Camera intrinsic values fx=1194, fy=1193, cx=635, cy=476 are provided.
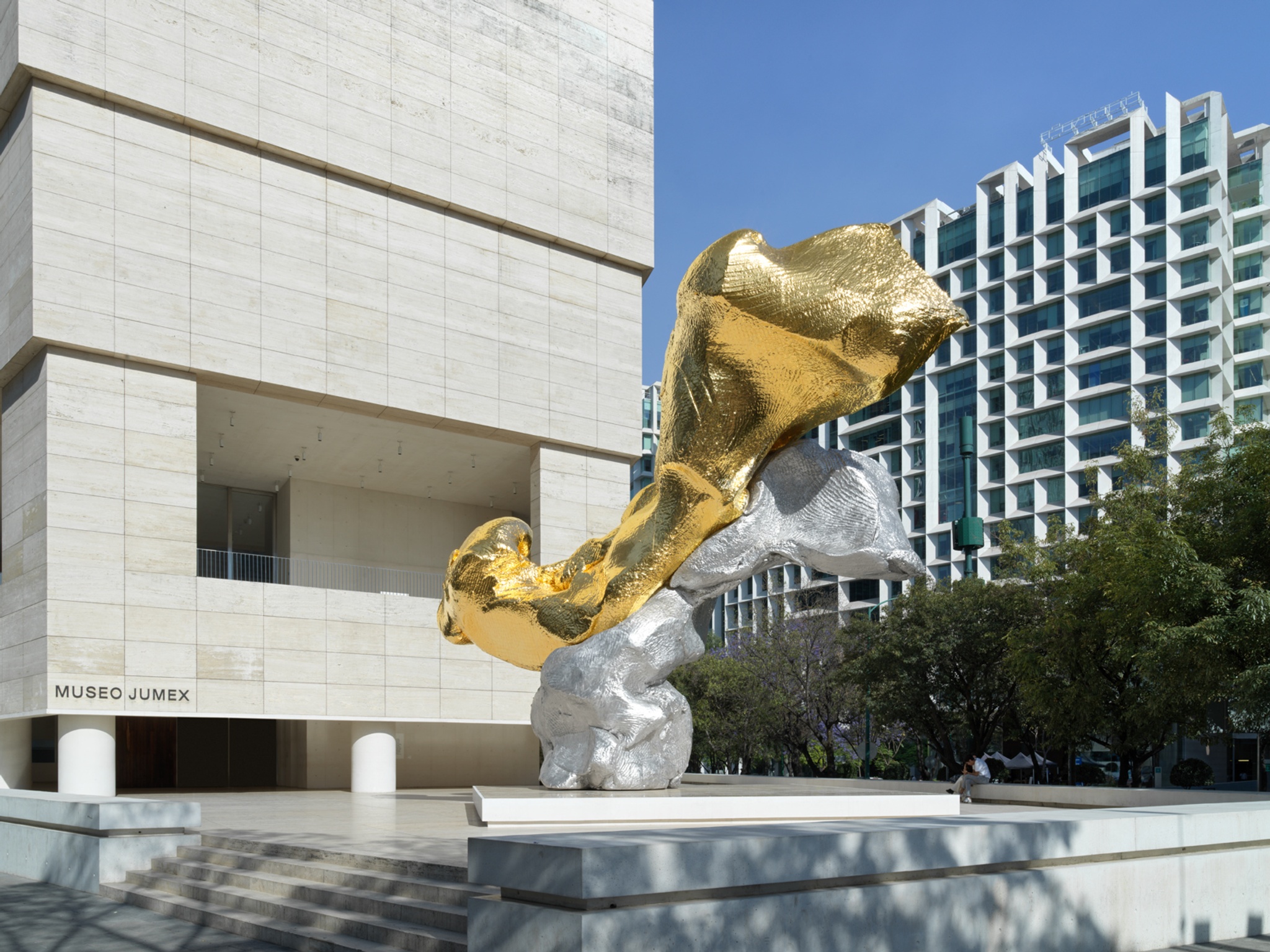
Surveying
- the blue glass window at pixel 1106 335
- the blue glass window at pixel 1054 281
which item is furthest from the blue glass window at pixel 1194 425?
the blue glass window at pixel 1054 281

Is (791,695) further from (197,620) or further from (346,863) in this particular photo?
(346,863)

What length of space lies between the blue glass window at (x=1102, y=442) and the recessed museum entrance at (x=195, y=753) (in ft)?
140

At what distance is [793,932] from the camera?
6145mm

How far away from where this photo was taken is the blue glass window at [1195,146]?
5750 centimetres

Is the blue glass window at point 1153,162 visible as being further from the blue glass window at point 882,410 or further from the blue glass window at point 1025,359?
the blue glass window at point 882,410

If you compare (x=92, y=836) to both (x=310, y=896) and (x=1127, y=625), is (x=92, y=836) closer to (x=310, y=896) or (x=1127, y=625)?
(x=310, y=896)

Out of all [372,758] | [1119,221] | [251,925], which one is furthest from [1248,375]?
[251,925]

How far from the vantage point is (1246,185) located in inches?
2330

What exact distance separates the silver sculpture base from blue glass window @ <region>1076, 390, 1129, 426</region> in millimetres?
49349

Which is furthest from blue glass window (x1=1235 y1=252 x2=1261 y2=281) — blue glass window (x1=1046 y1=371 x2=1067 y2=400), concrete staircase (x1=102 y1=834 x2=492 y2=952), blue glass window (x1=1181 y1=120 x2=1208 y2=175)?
concrete staircase (x1=102 y1=834 x2=492 y2=952)

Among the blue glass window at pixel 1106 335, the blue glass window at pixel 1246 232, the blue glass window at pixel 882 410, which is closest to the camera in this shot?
the blue glass window at pixel 1246 232

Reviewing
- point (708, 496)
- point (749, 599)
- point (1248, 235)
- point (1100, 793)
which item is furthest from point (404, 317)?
point (749, 599)

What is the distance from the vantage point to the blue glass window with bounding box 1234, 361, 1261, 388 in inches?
2264

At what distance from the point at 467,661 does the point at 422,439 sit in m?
6.09
